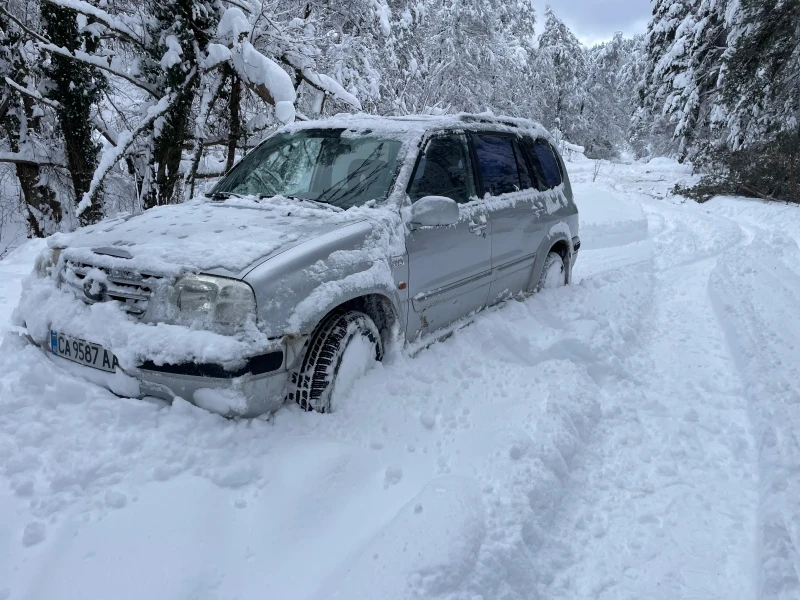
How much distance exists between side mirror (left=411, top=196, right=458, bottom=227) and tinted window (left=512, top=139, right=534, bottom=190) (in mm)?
1875

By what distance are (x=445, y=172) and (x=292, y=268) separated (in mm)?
1873

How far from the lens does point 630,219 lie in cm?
1268

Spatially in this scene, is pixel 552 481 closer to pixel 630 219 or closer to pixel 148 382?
pixel 148 382

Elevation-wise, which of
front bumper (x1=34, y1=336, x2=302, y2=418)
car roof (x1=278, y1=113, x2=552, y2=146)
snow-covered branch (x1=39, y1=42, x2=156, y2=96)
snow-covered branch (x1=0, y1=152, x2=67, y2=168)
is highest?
snow-covered branch (x1=39, y1=42, x2=156, y2=96)

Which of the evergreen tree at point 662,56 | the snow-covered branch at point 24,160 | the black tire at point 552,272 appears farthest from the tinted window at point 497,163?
the evergreen tree at point 662,56

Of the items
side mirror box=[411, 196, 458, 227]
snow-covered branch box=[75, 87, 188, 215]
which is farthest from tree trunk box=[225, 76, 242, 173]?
side mirror box=[411, 196, 458, 227]

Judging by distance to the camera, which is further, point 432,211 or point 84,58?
point 84,58

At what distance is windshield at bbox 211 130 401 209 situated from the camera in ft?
12.6

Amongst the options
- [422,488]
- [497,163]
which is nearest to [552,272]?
[497,163]

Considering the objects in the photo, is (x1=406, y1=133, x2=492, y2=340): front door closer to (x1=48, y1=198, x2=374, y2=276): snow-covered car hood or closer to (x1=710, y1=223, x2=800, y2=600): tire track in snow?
(x1=48, y1=198, x2=374, y2=276): snow-covered car hood

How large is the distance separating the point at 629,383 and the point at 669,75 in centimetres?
2640

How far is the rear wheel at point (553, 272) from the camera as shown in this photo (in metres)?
5.83

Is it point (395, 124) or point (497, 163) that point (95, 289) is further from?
point (497, 163)

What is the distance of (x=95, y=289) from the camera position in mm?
2875
